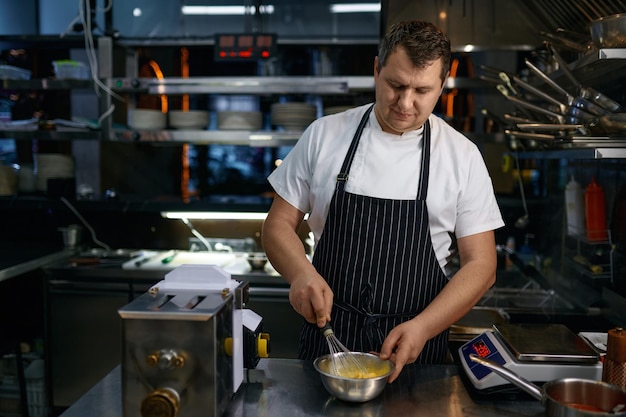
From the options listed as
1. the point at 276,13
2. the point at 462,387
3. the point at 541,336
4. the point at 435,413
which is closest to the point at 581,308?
the point at 541,336

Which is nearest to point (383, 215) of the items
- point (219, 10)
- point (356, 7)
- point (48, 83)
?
point (48, 83)

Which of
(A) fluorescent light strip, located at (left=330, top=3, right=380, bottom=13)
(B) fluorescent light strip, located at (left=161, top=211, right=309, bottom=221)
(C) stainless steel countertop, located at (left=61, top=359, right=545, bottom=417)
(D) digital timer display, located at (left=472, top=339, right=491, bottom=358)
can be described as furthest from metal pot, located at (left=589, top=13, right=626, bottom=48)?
(A) fluorescent light strip, located at (left=330, top=3, right=380, bottom=13)

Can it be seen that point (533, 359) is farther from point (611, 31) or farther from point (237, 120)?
point (237, 120)

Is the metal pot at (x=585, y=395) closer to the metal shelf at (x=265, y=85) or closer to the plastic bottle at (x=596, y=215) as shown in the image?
the plastic bottle at (x=596, y=215)

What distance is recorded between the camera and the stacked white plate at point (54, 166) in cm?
439

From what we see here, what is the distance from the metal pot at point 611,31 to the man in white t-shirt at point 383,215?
521mm

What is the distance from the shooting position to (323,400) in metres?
1.64

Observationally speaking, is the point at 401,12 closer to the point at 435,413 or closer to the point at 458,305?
the point at 458,305

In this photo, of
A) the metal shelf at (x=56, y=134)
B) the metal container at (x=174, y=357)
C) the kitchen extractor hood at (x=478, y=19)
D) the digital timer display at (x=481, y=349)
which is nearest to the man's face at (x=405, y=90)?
the digital timer display at (x=481, y=349)

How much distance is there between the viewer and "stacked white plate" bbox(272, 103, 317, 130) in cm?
394

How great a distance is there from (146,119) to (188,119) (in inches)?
10.7

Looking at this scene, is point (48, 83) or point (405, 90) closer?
point (405, 90)

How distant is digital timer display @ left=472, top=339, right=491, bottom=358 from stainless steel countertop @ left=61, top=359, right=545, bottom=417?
0.10 meters

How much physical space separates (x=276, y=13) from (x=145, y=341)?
13.1 ft
